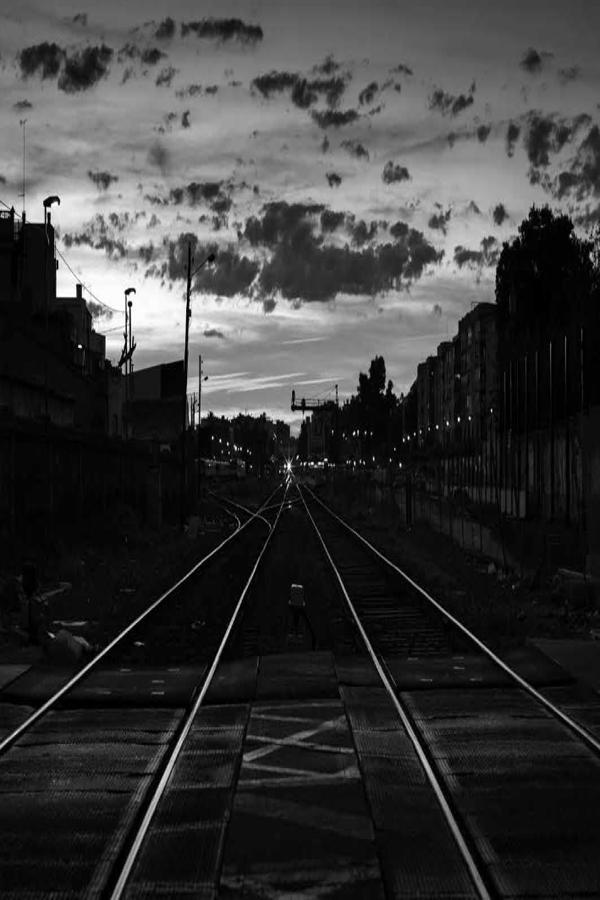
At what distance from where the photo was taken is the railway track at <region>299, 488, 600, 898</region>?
22.9 ft

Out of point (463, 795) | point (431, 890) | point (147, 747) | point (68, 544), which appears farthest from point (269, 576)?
point (431, 890)

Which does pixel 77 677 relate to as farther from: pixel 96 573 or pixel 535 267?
pixel 535 267

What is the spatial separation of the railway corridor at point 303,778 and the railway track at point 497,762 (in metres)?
0.03

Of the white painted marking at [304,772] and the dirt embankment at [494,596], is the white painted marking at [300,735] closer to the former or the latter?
the white painted marking at [304,772]

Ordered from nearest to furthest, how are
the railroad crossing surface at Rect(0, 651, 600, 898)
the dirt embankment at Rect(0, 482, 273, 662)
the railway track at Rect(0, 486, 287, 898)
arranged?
1. the railroad crossing surface at Rect(0, 651, 600, 898)
2. the railway track at Rect(0, 486, 287, 898)
3. the dirt embankment at Rect(0, 482, 273, 662)

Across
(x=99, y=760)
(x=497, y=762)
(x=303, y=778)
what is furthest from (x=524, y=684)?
(x=99, y=760)

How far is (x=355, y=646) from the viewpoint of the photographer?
1805cm

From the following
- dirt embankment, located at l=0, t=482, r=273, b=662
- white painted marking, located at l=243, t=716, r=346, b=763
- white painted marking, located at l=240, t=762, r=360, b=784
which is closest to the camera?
white painted marking, located at l=240, t=762, r=360, b=784

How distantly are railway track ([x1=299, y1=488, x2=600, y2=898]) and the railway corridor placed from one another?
0.08 feet

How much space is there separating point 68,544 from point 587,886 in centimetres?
2657

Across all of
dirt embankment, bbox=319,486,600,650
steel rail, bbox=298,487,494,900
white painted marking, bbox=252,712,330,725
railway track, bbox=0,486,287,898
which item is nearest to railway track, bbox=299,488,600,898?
steel rail, bbox=298,487,494,900

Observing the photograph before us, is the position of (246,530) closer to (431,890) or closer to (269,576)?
(269,576)

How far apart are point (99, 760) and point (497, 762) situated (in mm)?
3488

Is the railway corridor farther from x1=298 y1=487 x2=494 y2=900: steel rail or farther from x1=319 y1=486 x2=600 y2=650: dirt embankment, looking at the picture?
x1=319 y1=486 x2=600 y2=650: dirt embankment
